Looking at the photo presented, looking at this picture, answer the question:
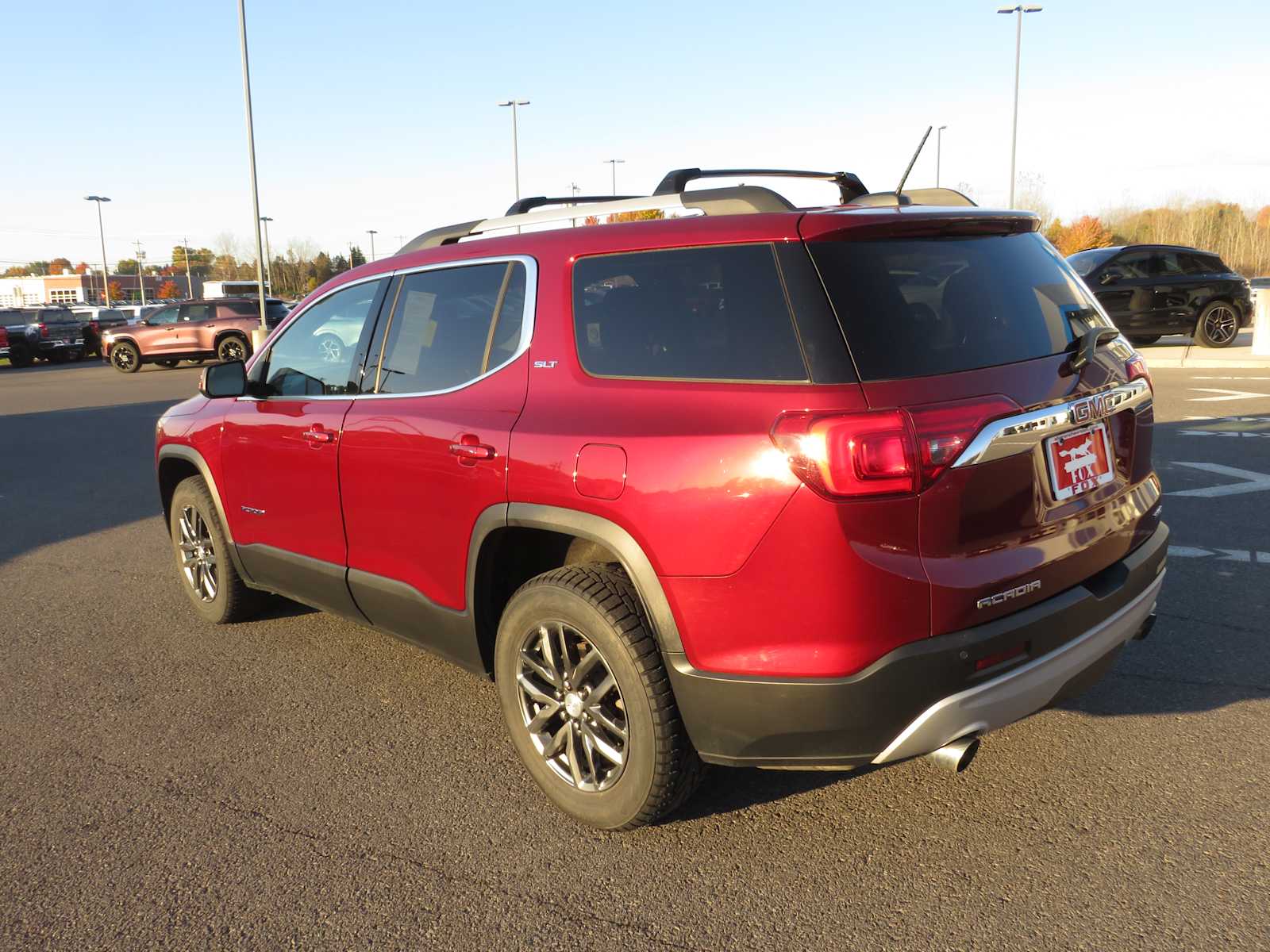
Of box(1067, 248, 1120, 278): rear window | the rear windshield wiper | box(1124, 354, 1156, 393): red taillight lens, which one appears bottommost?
box(1124, 354, 1156, 393): red taillight lens

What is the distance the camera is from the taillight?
2539 mm

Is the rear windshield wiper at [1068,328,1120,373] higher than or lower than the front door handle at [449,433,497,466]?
higher

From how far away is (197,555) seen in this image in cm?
534

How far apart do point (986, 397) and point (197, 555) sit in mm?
4145

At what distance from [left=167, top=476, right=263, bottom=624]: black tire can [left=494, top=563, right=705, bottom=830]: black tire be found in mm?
2292

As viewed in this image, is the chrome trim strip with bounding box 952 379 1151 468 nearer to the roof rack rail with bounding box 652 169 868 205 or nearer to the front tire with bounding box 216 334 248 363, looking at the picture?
the roof rack rail with bounding box 652 169 868 205

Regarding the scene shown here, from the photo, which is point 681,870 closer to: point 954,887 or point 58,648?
point 954,887

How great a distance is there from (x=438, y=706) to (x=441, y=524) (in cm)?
100

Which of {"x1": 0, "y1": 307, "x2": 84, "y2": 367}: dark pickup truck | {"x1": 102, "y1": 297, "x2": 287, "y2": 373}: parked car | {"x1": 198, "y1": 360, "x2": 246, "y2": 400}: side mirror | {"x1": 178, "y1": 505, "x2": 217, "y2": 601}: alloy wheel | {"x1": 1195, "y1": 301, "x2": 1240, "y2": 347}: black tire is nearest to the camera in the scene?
{"x1": 198, "y1": 360, "x2": 246, "y2": 400}: side mirror

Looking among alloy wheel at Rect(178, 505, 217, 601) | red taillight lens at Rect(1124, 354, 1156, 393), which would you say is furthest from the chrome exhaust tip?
alloy wheel at Rect(178, 505, 217, 601)

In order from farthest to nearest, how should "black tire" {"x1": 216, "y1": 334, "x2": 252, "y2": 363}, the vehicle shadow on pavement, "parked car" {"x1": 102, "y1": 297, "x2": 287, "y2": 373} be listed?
"black tire" {"x1": 216, "y1": 334, "x2": 252, "y2": 363} → "parked car" {"x1": 102, "y1": 297, "x2": 287, "y2": 373} → the vehicle shadow on pavement

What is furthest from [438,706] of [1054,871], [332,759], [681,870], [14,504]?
[14,504]

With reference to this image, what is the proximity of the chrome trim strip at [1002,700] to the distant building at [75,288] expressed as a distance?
357ft

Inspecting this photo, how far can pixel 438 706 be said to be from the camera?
165 inches
